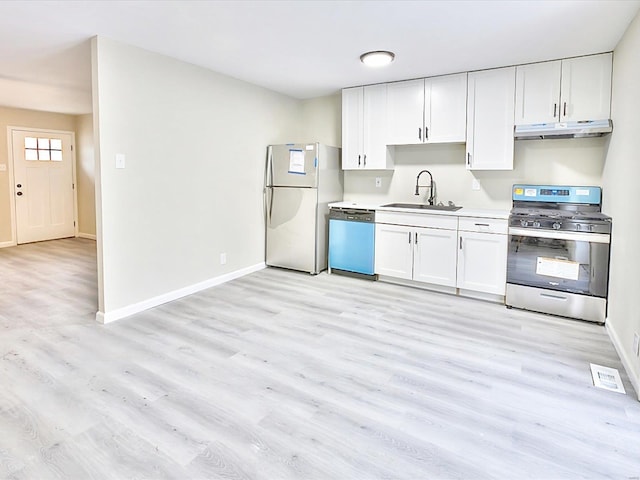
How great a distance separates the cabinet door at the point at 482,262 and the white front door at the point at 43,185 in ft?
23.6

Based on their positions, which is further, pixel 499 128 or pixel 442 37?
pixel 499 128

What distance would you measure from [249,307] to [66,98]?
4.56m

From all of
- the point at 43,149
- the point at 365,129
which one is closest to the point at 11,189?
the point at 43,149

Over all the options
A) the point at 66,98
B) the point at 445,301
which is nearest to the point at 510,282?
the point at 445,301

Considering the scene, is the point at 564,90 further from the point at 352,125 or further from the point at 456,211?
the point at 352,125

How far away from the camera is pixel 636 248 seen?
249cm

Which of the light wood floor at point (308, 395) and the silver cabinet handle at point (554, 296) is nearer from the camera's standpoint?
the light wood floor at point (308, 395)

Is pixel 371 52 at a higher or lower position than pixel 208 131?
higher

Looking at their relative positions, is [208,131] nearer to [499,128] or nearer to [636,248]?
[499,128]

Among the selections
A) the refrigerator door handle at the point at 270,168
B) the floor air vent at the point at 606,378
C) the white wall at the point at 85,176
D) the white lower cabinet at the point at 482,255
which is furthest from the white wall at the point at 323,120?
the white wall at the point at 85,176

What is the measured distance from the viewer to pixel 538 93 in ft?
12.5

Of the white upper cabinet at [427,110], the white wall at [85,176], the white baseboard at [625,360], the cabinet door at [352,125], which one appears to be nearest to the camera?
the white baseboard at [625,360]

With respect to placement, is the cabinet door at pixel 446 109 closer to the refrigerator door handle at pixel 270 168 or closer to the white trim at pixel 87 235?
the refrigerator door handle at pixel 270 168

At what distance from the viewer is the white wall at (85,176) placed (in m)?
7.45
